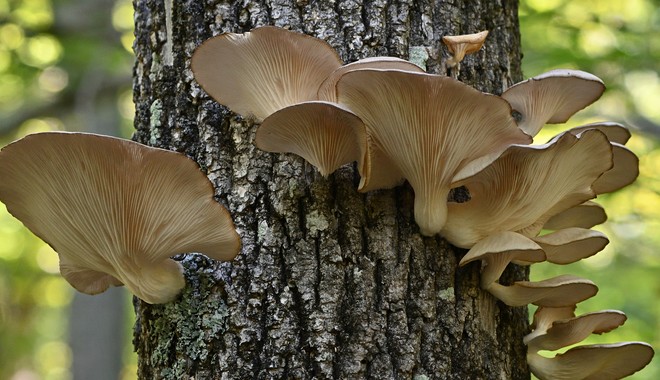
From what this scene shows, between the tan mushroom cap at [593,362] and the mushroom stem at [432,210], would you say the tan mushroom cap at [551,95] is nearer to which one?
the mushroom stem at [432,210]

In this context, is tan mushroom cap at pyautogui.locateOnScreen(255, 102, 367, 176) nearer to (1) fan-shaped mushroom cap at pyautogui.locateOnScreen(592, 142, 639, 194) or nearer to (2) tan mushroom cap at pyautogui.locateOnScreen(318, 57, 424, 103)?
(2) tan mushroom cap at pyautogui.locateOnScreen(318, 57, 424, 103)

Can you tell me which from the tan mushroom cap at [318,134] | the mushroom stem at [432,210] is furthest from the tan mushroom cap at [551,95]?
the tan mushroom cap at [318,134]

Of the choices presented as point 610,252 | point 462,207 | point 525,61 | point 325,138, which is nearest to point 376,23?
point 325,138

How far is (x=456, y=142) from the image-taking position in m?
2.12

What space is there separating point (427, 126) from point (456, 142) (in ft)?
0.39

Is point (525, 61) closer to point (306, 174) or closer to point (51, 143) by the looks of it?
point (306, 174)

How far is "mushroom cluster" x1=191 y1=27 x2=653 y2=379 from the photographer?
2.01 m

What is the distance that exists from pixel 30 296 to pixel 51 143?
62.7 feet

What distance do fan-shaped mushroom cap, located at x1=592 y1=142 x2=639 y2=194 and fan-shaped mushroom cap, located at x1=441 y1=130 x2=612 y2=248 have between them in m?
0.29

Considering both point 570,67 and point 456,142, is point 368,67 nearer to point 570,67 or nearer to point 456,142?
point 456,142

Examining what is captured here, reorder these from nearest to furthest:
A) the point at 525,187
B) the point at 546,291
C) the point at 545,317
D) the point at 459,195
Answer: the point at 525,187, the point at 546,291, the point at 459,195, the point at 545,317

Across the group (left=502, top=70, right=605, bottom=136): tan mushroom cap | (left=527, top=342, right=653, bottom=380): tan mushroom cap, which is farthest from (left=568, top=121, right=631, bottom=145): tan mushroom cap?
(left=527, top=342, right=653, bottom=380): tan mushroom cap

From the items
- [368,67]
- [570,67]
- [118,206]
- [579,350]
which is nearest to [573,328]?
[579,350]

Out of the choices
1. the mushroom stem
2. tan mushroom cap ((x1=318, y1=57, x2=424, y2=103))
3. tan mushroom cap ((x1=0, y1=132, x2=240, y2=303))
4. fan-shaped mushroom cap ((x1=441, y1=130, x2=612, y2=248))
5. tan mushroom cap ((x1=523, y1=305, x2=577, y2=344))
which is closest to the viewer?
tan mushroom cap ((x1=0, y1=132, x2=240, y2=303))
